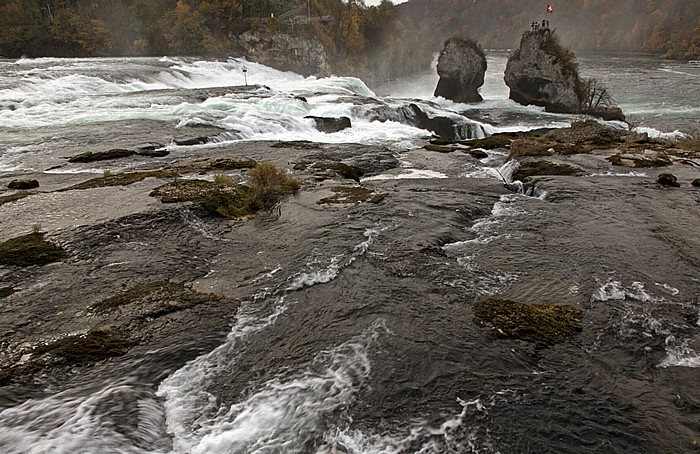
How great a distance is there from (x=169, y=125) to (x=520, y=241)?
73.6ft

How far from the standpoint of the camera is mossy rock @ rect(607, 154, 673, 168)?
1702 cm

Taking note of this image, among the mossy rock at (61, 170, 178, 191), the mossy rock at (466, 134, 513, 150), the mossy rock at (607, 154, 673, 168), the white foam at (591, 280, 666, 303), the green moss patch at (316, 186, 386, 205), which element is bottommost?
the mossy rock at (466, 134, 513, 150)

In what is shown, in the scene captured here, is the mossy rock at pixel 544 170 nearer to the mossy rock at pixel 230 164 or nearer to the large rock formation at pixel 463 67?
the mossy rock at pixel 230 164

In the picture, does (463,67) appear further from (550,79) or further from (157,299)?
(157,299)

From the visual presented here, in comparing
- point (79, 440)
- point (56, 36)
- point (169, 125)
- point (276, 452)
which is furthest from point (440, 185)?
point (56, 36)

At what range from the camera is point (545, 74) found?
49.1 metres

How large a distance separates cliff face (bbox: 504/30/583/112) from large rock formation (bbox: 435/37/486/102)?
5946 mm

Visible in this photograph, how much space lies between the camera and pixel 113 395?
17.2 feet

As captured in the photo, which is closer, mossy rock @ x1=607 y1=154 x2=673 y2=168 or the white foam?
the white foam

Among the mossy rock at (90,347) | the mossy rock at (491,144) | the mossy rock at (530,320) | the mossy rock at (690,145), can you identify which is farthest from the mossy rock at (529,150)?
the mossy rock at (90,347)

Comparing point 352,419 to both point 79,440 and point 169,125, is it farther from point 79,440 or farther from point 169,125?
point 169,125

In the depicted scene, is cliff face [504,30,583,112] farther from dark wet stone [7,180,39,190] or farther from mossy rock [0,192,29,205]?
mossy rock [0,192,29,205]

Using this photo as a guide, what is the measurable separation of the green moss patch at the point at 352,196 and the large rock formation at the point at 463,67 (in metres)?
50.5

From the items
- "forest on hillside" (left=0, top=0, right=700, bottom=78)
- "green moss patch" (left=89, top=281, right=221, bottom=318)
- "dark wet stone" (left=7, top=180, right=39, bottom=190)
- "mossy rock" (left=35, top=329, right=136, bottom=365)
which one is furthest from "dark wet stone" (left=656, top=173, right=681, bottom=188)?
"forest on hillside" (left=0, top=0, right=700, bottom=78)
